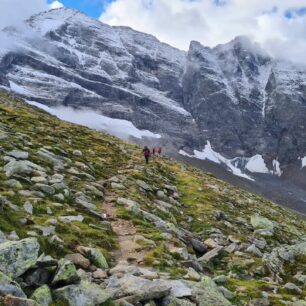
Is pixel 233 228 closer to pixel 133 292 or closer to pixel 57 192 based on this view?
pixel 57 192

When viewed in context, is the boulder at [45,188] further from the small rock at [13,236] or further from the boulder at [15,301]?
the boulder at [15,301]

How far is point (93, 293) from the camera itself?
393 inches

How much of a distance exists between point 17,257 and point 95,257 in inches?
139

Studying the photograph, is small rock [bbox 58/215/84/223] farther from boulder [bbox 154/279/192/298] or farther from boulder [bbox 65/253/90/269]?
A: boulder [bbox 154/279/192/298]

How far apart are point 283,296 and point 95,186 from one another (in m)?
12.0

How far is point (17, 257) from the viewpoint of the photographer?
1003 cm

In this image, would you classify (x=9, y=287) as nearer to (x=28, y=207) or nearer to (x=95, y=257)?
(x=95, y=257)

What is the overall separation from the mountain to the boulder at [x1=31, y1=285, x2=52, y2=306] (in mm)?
18

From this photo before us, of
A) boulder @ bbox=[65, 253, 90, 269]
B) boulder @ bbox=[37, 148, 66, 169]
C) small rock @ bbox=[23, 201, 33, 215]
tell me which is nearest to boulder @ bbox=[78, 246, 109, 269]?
boulder @ bbox=[65, 253, 90, 269]

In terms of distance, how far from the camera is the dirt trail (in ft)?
49.9

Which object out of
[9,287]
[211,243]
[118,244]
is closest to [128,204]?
[211,243]

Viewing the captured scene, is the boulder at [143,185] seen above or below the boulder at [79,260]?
above

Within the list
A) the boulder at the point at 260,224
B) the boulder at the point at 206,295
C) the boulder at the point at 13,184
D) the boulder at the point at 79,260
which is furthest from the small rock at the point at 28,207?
the boulder at the point at 260,224

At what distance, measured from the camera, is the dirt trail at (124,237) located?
15.2 m
